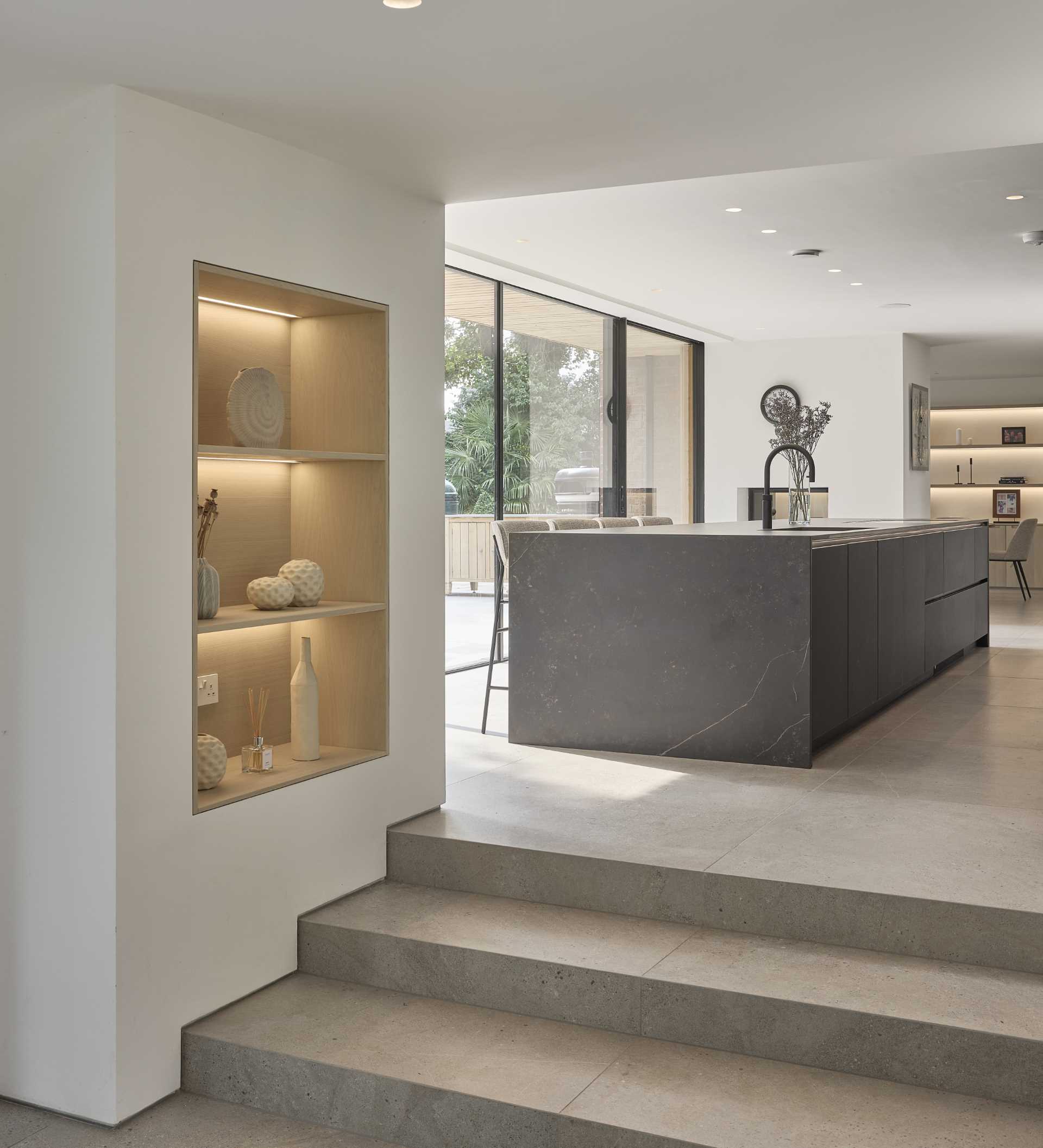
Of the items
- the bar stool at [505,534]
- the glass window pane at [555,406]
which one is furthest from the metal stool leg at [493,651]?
the glass window pane at [555,406]

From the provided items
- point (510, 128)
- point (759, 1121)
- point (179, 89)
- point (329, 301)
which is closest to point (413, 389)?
point (329, 301)

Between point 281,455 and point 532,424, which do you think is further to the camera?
point 532,424

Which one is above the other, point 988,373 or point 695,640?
point 988,373

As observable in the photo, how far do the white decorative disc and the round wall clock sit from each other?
7.21 metres

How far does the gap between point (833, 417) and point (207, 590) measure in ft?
25.6

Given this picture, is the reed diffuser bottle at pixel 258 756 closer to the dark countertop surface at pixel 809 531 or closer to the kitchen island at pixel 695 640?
the kitchen island at pixel 695 640

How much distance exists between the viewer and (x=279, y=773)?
126 inches

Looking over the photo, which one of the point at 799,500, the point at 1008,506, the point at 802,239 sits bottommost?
the point at 799,500

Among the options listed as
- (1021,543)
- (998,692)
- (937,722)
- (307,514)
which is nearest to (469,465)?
(937,722)

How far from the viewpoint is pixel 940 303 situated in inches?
323

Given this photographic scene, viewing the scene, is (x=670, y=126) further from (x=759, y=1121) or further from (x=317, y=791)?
(x=759, y=1121)

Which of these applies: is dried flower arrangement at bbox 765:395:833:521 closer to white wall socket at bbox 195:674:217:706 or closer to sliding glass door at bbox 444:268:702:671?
sliding glass door at bbox 444:268:702:671

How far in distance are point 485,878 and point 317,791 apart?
530 millimetres

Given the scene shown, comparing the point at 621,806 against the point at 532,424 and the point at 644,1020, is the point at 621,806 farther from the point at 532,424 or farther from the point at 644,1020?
the point at 532,424
